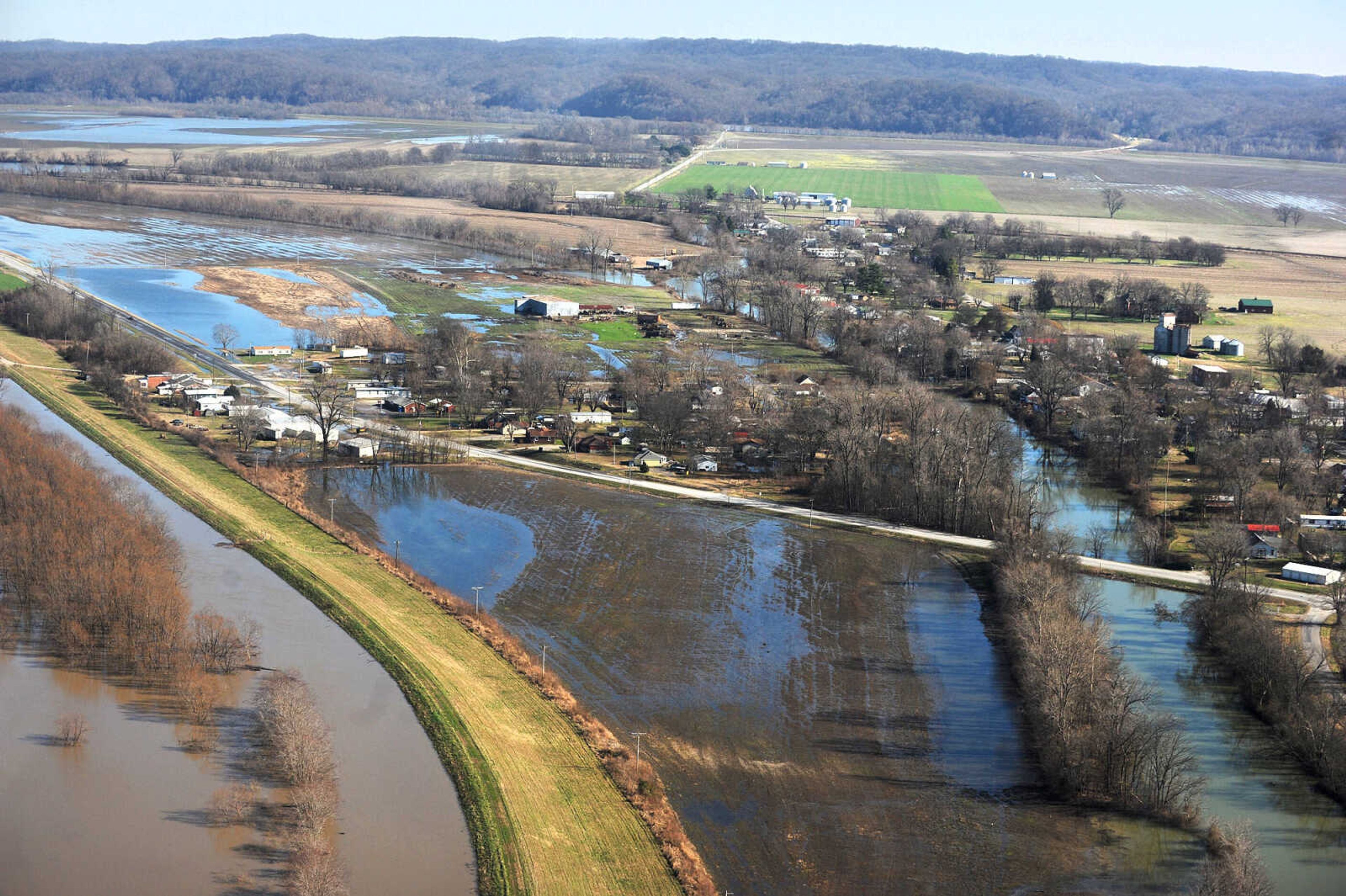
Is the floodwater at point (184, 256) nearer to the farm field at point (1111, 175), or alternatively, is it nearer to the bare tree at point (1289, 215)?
the farm field at point (1111, 175)

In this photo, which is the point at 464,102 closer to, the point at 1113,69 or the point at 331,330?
the point at 1113,69

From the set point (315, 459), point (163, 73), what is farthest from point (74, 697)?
point (163, 73)

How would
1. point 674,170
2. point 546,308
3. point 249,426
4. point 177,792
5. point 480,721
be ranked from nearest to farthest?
point 177,792
point 480,721
point 249,426
point 546,308
point 674,170

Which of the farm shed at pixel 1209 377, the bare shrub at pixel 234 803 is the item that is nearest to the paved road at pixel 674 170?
the farm shed at pixel 1209 377

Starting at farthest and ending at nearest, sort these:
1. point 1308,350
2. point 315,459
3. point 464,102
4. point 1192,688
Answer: point 464,102 → point 1308,350 → point 315,459 → point 1192,688

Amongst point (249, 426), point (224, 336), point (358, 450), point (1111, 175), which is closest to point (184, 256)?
point (224, 336)

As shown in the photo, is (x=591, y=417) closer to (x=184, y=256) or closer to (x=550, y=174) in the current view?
(x=184, y=256)
